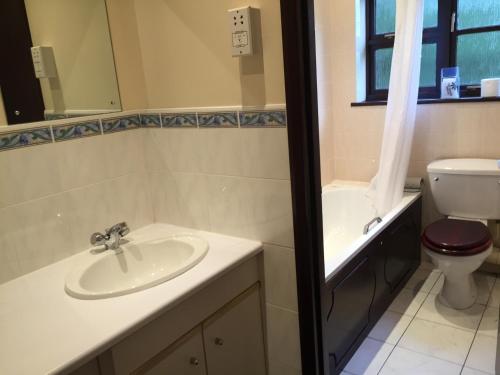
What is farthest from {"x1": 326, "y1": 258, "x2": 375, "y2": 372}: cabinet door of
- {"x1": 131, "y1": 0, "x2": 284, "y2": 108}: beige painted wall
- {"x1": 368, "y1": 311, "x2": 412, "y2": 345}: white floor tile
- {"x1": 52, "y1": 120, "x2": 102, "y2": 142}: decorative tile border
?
{"x1": 52, "y1": 120, "x2": 102, "y2": 142}: decorative tile border

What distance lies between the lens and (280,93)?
1.30 metres

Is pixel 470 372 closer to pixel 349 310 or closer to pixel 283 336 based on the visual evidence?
pixel 349 310

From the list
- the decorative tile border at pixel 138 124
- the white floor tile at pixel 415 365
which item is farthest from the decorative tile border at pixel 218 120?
the white floor tile at pixel 415 365

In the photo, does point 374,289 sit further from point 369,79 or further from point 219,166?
point 369,79

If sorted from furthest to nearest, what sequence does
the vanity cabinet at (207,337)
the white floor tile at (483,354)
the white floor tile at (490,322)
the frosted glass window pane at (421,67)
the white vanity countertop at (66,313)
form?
1. the frosted glass window pane at (421,67)
2. the white floor tile at (490,322)
3. the white floor tile at (483,354)
4. the vanity cabinet at (207,337)
5. the white vanity countertop at (66,313)

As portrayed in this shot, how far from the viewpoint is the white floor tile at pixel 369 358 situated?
1.93m

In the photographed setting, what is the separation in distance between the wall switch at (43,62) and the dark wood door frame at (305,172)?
81 centimetres

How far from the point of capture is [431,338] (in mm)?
2115

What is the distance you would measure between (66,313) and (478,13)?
2.79 metres

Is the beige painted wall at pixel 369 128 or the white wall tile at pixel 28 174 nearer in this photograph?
the white wall tile at pixel 28 174

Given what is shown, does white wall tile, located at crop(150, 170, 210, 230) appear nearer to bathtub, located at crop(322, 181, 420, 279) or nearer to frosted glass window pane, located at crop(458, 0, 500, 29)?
bathtub, located at crop(322, 181, 420, 279)

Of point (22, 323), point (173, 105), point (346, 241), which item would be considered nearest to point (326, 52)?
point (346, 241)

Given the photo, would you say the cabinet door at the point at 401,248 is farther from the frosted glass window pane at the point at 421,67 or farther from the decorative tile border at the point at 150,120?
the decorative tile border at the point at 150,120

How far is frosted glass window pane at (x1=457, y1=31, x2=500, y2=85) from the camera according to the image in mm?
2545
